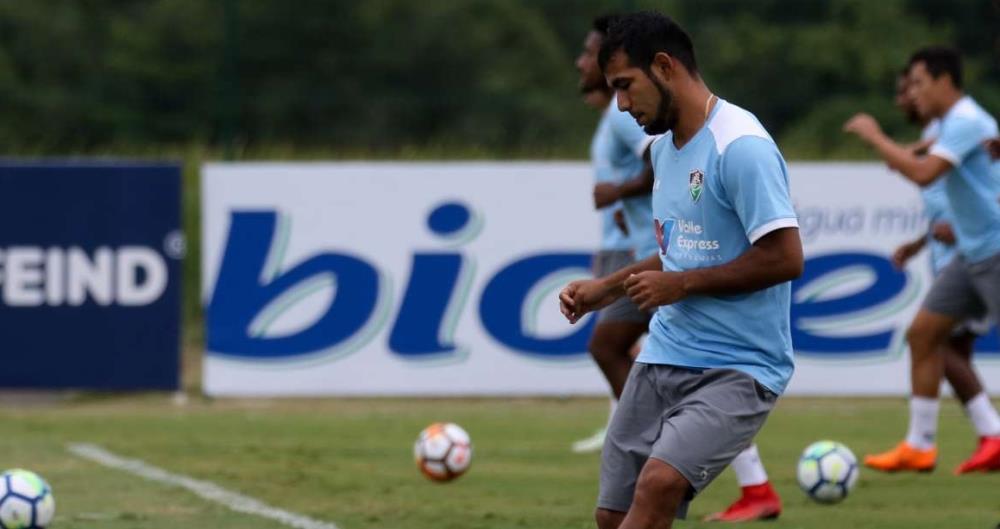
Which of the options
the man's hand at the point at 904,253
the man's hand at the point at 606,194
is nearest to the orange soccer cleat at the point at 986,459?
the man's hand at the point at 904,253

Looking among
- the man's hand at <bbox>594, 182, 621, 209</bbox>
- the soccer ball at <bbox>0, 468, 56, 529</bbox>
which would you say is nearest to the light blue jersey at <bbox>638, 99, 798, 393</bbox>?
the soccer ball at <bbox>0, 468, 56, 529</bbox>

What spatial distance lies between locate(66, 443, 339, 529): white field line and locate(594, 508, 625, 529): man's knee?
2569 mm

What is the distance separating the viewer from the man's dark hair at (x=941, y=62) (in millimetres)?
9891

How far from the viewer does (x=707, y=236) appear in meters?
5.75

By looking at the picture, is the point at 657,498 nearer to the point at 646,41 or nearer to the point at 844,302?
the point at 646,41

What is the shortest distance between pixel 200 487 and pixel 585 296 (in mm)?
4234

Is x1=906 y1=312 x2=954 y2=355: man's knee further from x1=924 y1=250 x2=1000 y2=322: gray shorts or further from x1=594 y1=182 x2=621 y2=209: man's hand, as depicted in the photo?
x1=594 y1=182 x2=621 y2=209: man's hand

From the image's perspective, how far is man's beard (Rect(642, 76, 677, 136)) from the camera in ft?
18.7

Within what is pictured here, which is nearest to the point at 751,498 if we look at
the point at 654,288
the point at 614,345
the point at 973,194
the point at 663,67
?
the point at 614,345

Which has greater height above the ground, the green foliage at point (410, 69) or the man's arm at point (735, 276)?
the green foliage at point (410, 69)

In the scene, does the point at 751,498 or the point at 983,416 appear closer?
the point at 751,498

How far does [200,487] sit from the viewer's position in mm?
9570

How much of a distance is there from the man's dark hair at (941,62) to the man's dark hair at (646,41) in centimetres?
448

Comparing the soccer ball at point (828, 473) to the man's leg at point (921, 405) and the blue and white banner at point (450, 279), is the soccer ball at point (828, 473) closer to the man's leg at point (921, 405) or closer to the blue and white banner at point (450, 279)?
the man's leg at point (921, 405)
